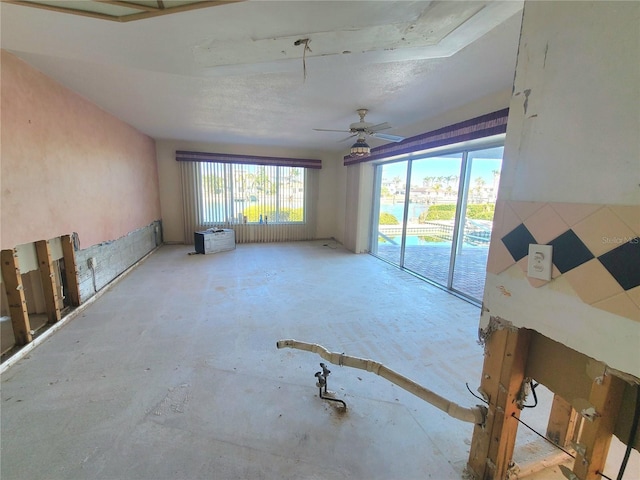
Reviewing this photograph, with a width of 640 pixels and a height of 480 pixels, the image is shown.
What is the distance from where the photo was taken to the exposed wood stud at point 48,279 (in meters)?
2.46

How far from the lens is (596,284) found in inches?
31.9

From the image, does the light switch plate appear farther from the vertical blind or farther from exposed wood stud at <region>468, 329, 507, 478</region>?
the vertical blind

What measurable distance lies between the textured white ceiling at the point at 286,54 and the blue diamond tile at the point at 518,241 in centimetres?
116

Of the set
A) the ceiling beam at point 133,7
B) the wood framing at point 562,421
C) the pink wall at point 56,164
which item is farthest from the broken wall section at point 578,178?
the pink wall at point 56,164

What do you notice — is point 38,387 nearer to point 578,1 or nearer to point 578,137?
point 578,137

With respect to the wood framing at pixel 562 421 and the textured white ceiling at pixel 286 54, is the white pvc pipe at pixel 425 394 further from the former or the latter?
the textured white ceiling at pixel 286 54

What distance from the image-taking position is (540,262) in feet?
3.15

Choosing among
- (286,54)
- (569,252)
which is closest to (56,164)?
(286,54)

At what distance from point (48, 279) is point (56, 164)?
114 cm

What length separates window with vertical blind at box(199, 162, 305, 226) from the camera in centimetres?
640

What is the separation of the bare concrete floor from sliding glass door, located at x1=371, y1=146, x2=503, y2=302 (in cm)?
106

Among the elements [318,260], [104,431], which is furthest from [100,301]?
[318,260]

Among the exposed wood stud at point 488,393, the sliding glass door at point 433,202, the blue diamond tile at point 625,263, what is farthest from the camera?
the sliding glass door at point 433,202

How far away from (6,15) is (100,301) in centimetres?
277
